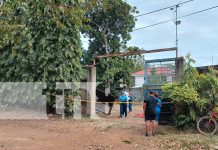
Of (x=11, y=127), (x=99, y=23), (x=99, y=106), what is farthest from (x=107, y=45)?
(x=11, y=127)

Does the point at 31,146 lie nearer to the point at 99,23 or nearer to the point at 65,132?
the point at 65,132

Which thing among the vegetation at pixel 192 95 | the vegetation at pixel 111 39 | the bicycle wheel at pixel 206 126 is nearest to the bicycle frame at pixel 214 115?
the bicycle wheel at pixel 206 126

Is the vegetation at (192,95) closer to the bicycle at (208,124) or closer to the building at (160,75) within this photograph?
the bicycle at (208,124)

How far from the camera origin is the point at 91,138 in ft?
39.2

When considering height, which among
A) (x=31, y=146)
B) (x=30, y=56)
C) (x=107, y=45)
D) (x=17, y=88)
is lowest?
(x=31, y=146)

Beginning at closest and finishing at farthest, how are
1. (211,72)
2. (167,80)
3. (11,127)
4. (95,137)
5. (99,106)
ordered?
(95,137)
(211,72)
(11,127)
(167,80)
(99,106)

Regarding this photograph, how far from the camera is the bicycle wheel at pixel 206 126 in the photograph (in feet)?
40.4

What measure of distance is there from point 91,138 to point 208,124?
13.2 feet

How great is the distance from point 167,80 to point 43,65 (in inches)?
242

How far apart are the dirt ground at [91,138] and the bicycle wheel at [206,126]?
26 centimetres

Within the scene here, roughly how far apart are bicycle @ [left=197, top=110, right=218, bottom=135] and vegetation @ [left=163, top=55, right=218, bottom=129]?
26cm

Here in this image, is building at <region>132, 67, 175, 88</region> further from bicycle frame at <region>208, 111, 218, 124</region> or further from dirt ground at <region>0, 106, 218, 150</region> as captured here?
bicycle frame at <region>208, 111, 218, 124</region>

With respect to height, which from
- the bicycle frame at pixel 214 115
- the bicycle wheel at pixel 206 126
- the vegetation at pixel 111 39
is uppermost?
the vegetation at pixel 111 39

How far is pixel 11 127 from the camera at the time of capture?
1445cm
